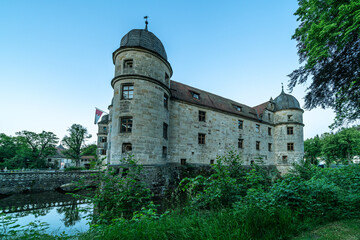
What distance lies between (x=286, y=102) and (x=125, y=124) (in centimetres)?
2466

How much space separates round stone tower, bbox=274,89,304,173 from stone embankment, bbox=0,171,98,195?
82.8 feet

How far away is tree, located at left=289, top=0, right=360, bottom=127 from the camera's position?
5039 mm

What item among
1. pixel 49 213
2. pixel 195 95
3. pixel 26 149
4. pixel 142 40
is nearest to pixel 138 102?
pixel 142 40

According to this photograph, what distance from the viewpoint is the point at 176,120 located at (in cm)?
1642

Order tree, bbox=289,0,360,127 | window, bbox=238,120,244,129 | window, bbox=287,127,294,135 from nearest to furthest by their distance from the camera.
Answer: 1. tree, bbox=289,0,360,127
2. window, bbox=238,120,244,129
3. window, bbox=287,127,294,135

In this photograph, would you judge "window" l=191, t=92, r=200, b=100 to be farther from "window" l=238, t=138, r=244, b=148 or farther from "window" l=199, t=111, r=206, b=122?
"window" l=238, t=138, r=244, b=148

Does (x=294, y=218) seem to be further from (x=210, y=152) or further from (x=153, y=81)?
(x=210, y=152)

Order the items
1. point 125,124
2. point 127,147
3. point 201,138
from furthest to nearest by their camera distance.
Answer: point 201,138 → point 125,124 → point 127,147

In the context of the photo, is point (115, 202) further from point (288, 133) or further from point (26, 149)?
point (26, 149)

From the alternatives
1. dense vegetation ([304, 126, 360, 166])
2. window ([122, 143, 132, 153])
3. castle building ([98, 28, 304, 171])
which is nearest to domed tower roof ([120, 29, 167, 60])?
castle building ([98, 28, 304, 171])

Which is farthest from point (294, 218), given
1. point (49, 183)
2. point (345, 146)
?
point (345, 146)

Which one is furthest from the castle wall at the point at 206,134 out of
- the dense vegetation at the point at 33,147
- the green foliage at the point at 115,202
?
the dense vegetation at the point at 33,147

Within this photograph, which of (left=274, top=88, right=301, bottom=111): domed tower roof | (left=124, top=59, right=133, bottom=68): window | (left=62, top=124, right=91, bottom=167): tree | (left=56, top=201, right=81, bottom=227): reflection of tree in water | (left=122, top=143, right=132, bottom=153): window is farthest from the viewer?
(left=62, top=124, right=91, bottom=167): tree

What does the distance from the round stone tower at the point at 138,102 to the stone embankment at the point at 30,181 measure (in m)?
5.83
